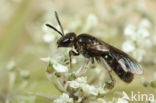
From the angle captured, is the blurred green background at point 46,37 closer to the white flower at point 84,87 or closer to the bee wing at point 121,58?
the bee wing at point 121,58

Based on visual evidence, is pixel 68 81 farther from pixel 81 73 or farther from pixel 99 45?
pixel 99 45

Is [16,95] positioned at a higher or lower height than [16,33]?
lower

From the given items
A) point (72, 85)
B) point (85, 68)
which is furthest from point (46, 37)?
point (72, 85)

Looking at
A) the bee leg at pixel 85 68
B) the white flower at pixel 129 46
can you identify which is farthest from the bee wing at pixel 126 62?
the white flower at pixel 129 46

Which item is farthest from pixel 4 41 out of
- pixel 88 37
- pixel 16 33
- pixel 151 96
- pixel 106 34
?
pixel 151 96

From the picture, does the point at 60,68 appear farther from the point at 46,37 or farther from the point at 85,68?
the point at 46,37
